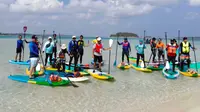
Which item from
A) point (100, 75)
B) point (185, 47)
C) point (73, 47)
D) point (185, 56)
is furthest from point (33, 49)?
point (185, 56)

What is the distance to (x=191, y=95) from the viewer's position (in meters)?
10.8

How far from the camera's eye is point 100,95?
10711 millimetres

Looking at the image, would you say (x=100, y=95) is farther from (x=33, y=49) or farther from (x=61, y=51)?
(x=61, y=51)

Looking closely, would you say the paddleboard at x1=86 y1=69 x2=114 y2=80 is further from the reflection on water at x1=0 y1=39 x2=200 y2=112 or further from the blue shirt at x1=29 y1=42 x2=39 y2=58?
the blue shirt at x1=29 y1=42 x2=39 y2=58

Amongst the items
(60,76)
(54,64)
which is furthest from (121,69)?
(60,76)

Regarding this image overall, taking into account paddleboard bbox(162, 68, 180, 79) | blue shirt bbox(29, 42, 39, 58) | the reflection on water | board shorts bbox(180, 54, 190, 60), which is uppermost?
blue shirt bbox(29, 42, 39, 58)

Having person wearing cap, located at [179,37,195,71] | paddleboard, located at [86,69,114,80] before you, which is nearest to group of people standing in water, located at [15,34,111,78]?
paddleboard, located at [86,69,114,80]

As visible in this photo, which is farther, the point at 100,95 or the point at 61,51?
the point at 61,51

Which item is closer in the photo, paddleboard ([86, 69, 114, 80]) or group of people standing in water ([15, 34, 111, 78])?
group of people standing in water ([15, 34, 111, 78])

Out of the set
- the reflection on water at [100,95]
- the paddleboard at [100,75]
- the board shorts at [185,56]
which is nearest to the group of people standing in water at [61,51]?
the paddleboard at [100,75]

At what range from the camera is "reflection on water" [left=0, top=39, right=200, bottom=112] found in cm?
901

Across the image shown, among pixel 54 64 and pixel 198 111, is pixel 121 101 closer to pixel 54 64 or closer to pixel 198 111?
pixel 198 111

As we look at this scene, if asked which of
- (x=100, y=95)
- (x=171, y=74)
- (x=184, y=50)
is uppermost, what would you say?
(x=184, y=50)

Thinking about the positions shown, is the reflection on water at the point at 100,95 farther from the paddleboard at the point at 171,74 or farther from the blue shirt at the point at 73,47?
the blue shirt at the point at 73,47
